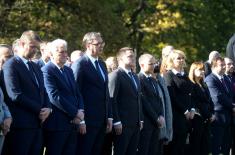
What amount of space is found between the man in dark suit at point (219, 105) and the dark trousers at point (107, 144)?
300cm

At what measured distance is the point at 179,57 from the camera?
10688mm

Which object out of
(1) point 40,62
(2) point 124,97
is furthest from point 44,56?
(2) point 124,97

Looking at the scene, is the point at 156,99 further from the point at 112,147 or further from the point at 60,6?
the point at 60,6

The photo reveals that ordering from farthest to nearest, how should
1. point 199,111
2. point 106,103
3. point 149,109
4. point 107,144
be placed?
point 199,111
point 149,109
point 107,144
point 106,103

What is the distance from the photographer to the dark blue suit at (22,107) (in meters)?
7.79

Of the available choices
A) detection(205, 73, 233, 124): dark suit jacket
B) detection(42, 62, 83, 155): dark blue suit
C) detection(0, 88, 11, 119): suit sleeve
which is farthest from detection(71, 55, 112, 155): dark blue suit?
detection(205, 73, 233, 124): dark suit jacket

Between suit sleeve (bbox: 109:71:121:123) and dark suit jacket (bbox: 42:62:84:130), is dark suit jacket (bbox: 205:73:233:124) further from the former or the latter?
dark suit jacket (bbox: 42:62:84:130)

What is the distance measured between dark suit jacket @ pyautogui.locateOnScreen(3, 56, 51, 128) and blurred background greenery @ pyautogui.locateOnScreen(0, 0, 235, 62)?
1494cm

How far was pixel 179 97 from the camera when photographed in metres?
11.0

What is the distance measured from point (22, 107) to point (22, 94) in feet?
0.57

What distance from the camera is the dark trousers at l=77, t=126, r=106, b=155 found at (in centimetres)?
884

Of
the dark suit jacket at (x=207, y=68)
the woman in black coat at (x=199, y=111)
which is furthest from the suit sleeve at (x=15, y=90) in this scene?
the dark suit jacket at (x=207, y=68)

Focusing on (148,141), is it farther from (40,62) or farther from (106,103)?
(40,62)

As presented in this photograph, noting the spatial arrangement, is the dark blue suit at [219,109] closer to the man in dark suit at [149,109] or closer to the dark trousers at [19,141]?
the man in dark suit at [149,109]
